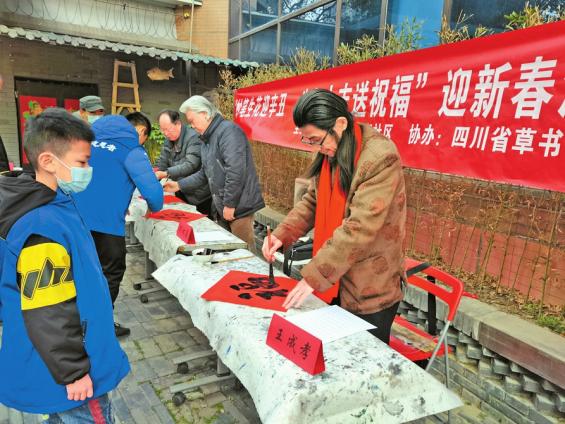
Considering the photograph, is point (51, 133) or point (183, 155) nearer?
point (51, 133)

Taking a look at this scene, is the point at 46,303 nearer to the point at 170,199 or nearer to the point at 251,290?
the point at 251,290

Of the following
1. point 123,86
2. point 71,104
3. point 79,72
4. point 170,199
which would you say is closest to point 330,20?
point 170,199

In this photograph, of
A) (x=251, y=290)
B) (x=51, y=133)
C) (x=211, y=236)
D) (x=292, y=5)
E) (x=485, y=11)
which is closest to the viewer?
(x=51, y=133)

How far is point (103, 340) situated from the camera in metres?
1.29

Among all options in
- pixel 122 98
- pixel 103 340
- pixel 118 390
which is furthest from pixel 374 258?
pixel 122 98

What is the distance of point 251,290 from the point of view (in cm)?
189

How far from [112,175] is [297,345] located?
1.66 metres

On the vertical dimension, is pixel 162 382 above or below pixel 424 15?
below

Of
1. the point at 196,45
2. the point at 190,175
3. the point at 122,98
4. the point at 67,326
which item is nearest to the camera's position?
the point at 67,326

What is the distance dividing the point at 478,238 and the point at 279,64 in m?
5.32

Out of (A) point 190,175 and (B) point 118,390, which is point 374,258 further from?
(A) point 190,175

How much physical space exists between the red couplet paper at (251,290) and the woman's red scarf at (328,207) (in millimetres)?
195

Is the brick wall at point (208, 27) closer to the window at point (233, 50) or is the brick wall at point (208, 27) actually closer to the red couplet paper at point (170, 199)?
the window at point (233, 50)

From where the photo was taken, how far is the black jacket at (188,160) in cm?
389
